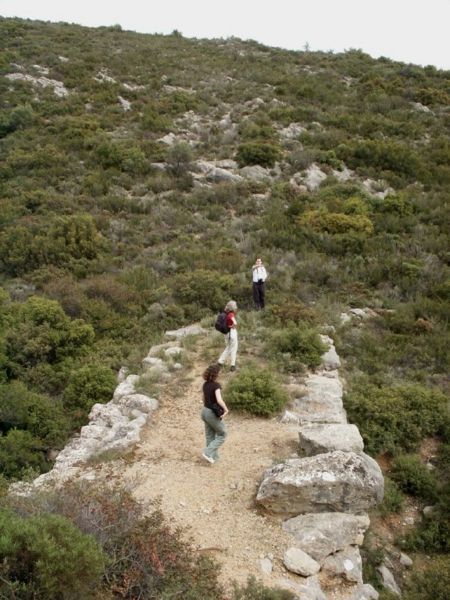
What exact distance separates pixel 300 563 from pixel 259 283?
7681 mm

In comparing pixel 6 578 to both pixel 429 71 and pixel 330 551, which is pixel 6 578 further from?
pixel 429 71

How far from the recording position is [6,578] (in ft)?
12.6

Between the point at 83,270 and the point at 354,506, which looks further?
the point at 83,270

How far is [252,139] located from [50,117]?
9.94 metres

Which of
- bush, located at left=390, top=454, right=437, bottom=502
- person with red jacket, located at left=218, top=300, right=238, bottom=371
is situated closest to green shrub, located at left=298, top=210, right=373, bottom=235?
person with red jacket, located at left=218, top=300, right=238, bottom=371

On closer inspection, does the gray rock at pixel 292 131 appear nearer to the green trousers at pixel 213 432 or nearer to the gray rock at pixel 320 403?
the gray rock at pixel 320 403

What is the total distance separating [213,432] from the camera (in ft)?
23.5

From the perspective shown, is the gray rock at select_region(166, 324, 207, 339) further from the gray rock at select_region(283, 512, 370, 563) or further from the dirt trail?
the gray rock at select_region(283, 512, 370, 563)

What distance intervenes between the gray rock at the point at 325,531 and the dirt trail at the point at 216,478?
182 millimetres

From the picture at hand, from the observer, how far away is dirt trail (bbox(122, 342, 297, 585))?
18.3 ft

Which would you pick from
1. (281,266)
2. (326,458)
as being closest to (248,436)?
(326,458)

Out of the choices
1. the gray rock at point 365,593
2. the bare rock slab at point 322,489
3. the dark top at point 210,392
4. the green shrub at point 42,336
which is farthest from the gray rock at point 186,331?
the gray rock at point 365,593

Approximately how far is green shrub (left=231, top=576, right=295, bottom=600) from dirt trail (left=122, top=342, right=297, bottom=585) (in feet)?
0.82

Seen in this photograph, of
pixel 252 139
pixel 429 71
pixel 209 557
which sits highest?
pixel 429 71
